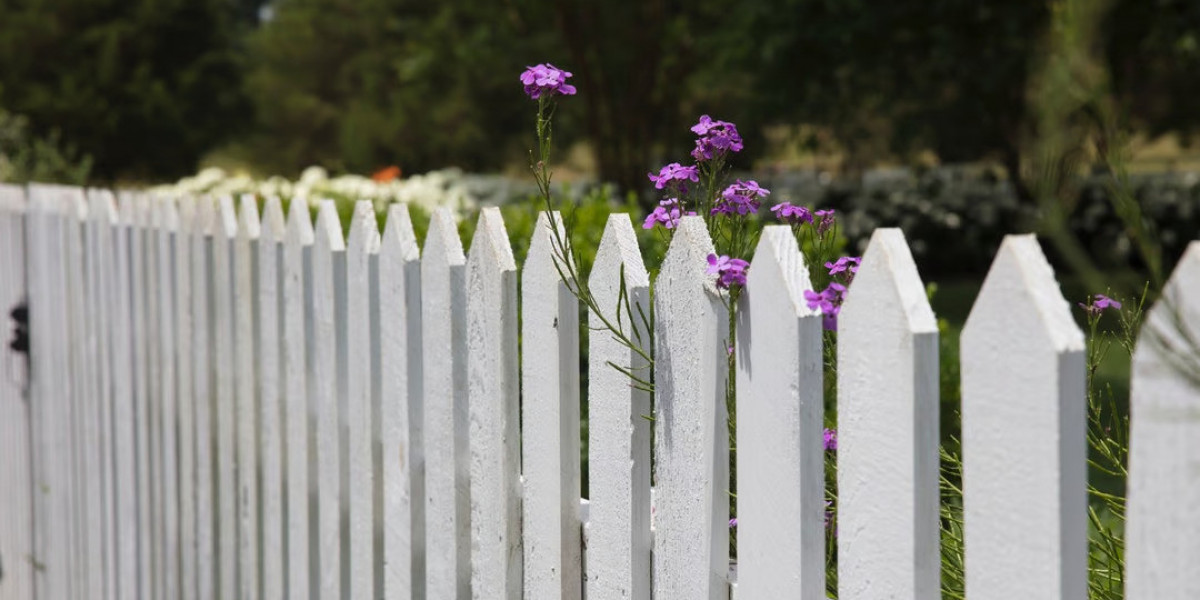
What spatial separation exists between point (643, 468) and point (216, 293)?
1608 mm

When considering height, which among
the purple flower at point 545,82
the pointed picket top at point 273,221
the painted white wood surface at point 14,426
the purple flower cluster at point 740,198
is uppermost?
the purple flower at point 545,82

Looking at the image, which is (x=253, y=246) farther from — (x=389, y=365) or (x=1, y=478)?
(x=1, y=478)

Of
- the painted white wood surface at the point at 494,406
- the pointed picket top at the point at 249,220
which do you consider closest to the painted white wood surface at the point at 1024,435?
the painted white wood surface at the point at 494,406

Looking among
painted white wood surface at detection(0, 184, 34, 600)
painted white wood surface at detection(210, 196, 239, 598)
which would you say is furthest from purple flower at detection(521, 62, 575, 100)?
painted white wood surface at detection(0, 184, 34, 600)

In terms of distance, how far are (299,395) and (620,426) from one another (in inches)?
42.5

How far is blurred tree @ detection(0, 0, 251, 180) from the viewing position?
34250 mm

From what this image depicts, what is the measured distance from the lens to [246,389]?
2783 mm

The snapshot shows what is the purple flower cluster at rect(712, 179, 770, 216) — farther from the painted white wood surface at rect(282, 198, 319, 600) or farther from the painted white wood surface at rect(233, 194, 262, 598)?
the painted white wood surface at rect(233, 194, 262, 598)

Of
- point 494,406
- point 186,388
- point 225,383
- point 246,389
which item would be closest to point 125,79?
point 186,388

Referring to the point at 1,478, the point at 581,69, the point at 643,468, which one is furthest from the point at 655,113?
the point at 643,468

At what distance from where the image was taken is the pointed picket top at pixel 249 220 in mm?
2693

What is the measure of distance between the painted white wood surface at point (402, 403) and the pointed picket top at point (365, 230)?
0.16 feet

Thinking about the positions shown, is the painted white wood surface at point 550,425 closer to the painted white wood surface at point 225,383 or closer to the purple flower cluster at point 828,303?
the purple flower cluster at point 828,303

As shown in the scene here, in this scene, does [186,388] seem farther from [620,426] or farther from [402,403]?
[620,426]
